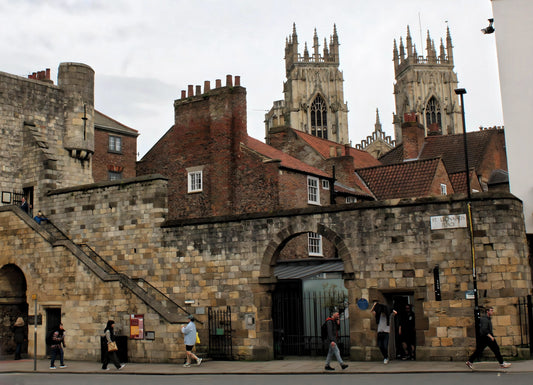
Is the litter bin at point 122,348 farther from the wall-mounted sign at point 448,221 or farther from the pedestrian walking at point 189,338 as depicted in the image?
the wall-mounted sign at point 448,221

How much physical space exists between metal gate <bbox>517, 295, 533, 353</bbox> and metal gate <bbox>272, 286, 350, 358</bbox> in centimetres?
568

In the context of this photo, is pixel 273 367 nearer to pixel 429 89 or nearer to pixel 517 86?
pixel 517 86

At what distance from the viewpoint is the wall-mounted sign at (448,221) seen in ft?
61.0

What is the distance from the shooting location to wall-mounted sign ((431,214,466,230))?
731 inches

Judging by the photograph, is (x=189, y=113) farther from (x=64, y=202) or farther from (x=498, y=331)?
(x=498, y=331)

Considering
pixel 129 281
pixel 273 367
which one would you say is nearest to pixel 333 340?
pixel 273 367

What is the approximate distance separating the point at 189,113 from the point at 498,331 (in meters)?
21.7

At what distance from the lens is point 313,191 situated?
33438mm

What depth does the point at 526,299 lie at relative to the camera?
1808 cm

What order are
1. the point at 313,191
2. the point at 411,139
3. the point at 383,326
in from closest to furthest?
the point at 383,326 → the point at 313,191 → the point at 411,139

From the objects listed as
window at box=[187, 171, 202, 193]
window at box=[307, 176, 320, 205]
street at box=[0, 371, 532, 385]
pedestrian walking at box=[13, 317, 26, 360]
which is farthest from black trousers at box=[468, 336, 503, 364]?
window at box=[187, 171, 202, 193]

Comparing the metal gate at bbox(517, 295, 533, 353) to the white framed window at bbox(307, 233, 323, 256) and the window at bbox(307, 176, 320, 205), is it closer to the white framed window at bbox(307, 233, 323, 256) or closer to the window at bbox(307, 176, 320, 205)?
the white framed window at bbox(307, 233, 323, 256)

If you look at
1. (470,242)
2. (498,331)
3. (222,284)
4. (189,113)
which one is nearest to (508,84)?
(470,242)

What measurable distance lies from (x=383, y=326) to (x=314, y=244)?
14.8 m
